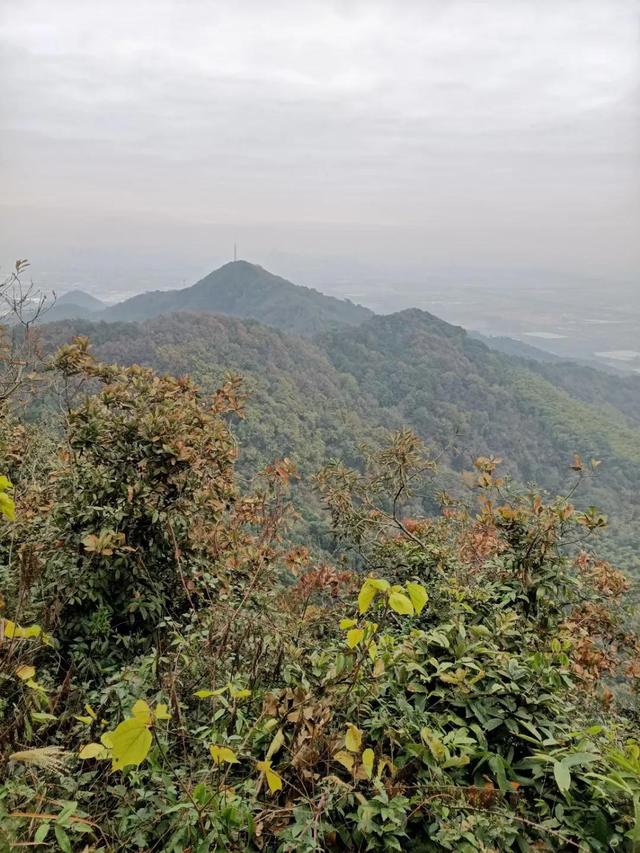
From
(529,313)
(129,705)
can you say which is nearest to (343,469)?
(129,705)

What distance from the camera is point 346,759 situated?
153cm

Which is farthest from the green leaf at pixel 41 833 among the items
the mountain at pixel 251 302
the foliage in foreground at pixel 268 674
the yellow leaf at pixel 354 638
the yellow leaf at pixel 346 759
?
the mountain at pixel 251 302

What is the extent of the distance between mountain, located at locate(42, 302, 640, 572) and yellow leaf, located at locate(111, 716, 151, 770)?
1160 inches

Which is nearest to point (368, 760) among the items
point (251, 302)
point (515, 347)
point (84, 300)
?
point (251, 302)

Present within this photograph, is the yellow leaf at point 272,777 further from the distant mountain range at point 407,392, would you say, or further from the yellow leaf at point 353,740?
the distant mountain range at point 407,392

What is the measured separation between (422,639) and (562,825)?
74cm

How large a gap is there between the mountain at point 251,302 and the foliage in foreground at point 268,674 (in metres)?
110

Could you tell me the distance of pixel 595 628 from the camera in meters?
4.68

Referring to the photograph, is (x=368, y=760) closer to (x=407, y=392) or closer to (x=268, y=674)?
(x=268, y=674)

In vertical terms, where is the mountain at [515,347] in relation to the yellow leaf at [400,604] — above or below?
below

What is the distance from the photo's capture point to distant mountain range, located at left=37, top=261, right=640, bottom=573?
128 ft

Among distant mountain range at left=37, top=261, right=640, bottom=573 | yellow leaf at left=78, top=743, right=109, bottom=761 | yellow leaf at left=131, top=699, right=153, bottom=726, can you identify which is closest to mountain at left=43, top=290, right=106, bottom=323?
distant mountain range at left=37, top=261, right=640, bottom=573

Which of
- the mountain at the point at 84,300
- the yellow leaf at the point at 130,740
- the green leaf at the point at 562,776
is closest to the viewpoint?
the yellow leaf at the point at 130,740

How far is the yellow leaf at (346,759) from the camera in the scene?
1.52 m
